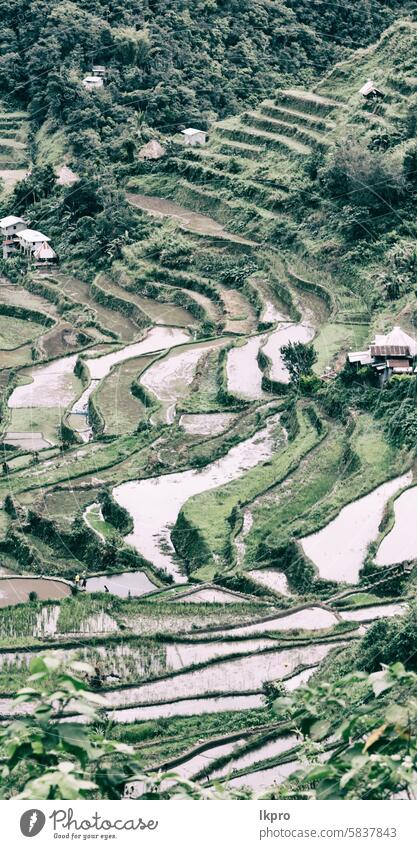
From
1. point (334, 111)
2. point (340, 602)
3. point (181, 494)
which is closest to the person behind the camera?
point (340, 602)

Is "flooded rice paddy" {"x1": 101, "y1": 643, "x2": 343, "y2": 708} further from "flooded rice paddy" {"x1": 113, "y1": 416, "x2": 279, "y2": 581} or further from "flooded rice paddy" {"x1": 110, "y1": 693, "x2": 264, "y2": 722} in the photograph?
"flooded rice paddy" {"x1": 113, "y1": 416, "x2": 279, "y2": 581}

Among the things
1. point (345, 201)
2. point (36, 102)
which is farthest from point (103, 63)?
point (345, 201)

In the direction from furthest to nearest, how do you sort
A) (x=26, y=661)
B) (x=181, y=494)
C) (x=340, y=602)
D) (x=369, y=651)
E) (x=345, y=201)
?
1. (x=345, y=201)
2. (x=181, y=494)
3. (x=340, y=602)
4. (x=26, y=661)
5. (x=369, y=651)

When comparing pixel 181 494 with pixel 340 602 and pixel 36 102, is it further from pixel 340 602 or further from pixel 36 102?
pixel 36 102

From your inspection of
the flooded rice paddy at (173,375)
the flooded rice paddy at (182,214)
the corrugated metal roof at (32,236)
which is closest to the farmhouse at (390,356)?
the flooded rice paddy at (173,375)

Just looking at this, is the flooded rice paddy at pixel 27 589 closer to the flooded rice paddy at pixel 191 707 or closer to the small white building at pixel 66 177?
the flooded rice paddy at pixel 191 707

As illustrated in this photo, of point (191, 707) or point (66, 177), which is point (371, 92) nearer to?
point (66, 177)
